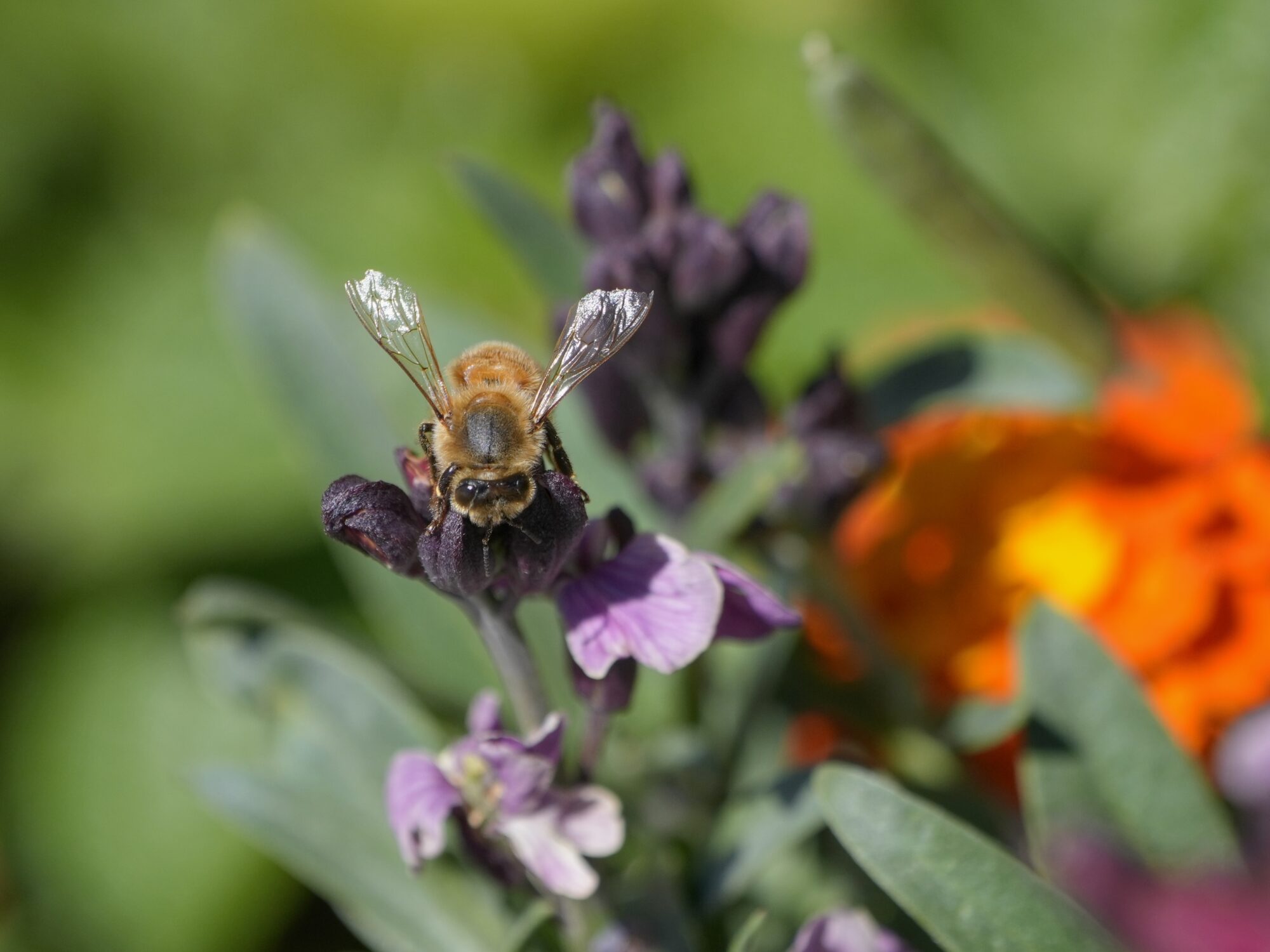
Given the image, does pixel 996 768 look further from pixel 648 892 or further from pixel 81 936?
pixel 81 936

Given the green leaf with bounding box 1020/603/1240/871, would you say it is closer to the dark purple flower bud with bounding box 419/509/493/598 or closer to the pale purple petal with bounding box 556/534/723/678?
the pale purple petal with bounding box 556/534/723/678

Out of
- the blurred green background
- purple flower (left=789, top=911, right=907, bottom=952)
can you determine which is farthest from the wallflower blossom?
the blurred green background

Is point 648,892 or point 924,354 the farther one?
point 924,354

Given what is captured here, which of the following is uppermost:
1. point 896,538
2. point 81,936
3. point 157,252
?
point 157,252

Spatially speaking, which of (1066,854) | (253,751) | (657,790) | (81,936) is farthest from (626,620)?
(81,936)

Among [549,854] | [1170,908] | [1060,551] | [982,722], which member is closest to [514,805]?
[549,854]

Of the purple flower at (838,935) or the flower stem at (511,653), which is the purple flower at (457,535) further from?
the purple flower at (838,935)
